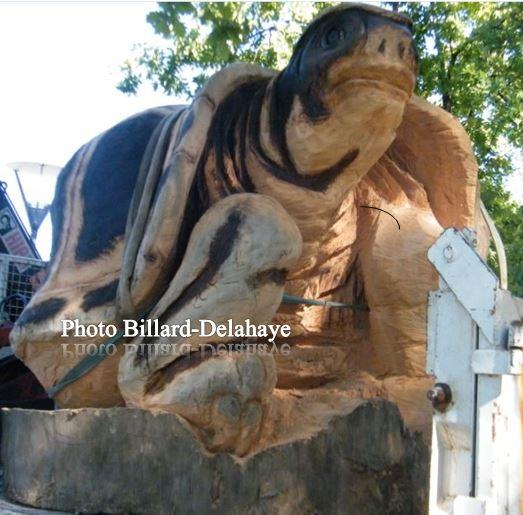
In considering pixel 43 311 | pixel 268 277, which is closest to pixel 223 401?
pixel 268 277

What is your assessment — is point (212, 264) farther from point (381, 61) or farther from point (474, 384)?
point (474, 384)

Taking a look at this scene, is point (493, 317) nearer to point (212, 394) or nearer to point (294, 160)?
point (212, 394)

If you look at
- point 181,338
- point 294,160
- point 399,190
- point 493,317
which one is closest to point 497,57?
point 399,190

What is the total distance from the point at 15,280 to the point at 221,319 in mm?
3473

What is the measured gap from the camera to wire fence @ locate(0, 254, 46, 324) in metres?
5.67

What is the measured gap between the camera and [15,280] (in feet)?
19.1

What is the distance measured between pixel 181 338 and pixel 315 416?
0.51 m

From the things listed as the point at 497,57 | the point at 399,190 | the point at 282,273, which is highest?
the point at 497,57

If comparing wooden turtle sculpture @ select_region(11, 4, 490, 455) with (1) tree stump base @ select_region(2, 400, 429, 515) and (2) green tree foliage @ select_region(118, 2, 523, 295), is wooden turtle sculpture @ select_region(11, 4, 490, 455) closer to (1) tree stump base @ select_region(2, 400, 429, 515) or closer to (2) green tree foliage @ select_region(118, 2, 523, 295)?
(1) tree stump base @ select_region(2, 400, 429, 515)

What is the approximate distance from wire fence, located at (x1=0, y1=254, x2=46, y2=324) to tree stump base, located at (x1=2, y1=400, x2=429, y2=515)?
2.88 m

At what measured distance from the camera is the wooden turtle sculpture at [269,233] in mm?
2715

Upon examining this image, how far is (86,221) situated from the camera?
325 cm

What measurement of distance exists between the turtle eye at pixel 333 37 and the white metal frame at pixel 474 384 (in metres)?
1.05

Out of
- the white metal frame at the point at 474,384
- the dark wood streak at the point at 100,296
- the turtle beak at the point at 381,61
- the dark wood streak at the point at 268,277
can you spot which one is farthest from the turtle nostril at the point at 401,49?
the dark wood streak at the point at 100,296
